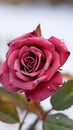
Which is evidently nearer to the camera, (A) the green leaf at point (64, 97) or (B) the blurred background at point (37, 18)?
(A) the green leaf at point (64, 97)

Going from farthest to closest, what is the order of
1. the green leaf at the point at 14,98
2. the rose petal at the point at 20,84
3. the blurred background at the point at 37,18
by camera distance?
1. the blurred background at the point at 37,18
2. the green leaf at the point at 14,98
3. the rose petal at the point at 20,84

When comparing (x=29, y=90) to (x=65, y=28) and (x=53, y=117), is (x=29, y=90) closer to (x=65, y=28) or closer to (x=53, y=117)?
(x=53, y=117)

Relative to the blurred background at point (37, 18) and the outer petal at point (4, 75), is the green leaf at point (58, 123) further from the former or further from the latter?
the blurred background at point (37, 18)

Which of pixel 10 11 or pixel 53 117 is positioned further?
pixel 10 11

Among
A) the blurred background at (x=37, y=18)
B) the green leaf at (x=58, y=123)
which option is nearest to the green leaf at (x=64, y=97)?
the green leaf at (x=58, y=123)

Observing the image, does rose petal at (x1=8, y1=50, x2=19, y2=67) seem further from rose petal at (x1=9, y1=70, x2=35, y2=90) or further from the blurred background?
the blurred background

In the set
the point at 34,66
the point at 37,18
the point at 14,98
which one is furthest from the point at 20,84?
the point at 37,18

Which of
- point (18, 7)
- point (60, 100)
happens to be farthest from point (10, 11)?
point (60, 100)
